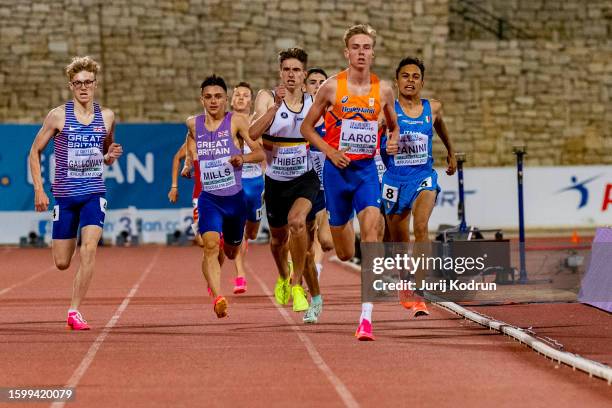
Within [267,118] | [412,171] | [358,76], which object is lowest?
[412,171]

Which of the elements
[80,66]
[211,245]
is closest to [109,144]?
[80,66]

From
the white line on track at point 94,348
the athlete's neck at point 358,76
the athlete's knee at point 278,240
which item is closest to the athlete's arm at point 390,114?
the athlete's neck at point 358,76

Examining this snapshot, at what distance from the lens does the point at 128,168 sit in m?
31.6

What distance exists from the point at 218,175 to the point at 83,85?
4.63 feet

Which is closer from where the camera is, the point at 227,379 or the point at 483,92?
the point at 227,379

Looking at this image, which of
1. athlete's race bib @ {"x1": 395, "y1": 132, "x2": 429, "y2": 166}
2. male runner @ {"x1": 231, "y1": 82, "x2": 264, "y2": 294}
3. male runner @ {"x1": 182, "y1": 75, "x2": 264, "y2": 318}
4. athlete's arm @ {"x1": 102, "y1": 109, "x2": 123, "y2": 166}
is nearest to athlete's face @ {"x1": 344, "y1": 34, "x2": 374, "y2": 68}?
male runner @ {"x1": 182, "y1": 75, "x2": 264, "y2": 318}

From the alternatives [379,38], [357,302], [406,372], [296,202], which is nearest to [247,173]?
[357,302]

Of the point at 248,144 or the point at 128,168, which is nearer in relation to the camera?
the point at 248,144

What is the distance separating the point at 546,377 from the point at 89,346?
3.75 metres

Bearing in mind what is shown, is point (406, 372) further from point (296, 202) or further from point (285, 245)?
point (285, 245)

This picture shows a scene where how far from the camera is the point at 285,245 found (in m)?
13.3

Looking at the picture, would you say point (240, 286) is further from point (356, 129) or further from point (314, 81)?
point (356, 129)

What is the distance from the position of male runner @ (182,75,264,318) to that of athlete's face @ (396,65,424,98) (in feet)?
5.12

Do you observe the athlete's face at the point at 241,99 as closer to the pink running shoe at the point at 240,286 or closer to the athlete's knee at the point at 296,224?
the pink running shoe at the point at 240,286
